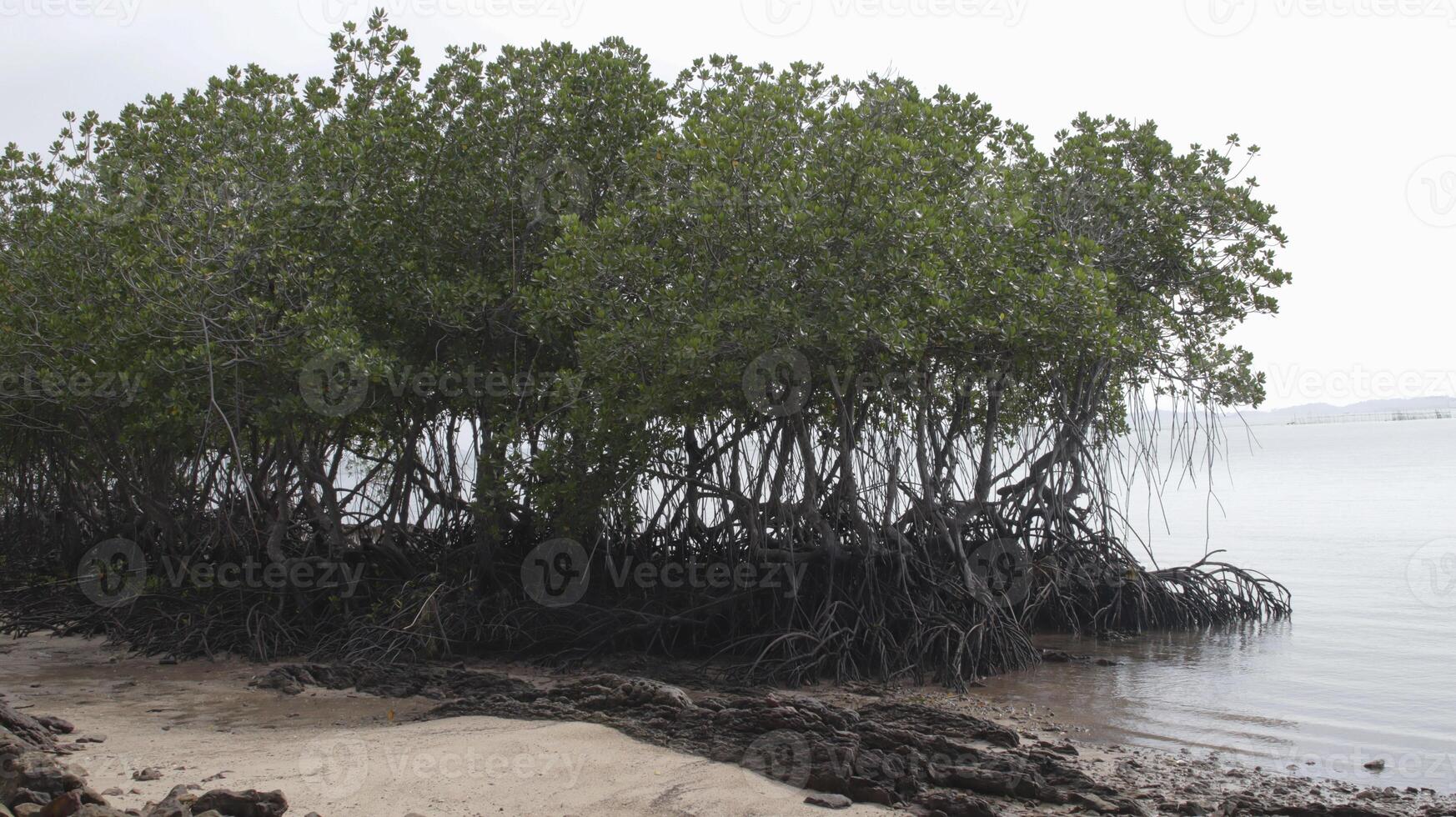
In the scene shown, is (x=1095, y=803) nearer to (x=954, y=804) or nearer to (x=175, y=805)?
(x=954, y=804)

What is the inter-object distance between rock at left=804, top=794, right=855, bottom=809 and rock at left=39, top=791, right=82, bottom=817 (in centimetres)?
276

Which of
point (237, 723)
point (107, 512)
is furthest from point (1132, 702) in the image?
point (107, 512)

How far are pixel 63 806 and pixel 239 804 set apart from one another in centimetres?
59

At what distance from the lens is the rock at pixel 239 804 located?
4.29 meters

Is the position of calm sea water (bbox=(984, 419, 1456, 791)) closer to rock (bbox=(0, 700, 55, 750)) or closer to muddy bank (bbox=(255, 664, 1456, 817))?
muddy bank (bbox=(255, 664, 1456, 817))

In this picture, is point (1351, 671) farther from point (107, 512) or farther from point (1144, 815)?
point (107, 512)

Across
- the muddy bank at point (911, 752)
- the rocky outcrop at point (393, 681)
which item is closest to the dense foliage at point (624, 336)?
the rocky outcrop at point (393, 681)

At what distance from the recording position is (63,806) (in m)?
4.13

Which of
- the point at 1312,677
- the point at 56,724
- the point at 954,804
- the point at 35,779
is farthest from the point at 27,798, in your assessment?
the point at 1312,677

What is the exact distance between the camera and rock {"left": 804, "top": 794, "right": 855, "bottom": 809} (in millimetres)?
4766

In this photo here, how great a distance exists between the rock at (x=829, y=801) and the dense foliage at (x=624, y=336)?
2.62 metres

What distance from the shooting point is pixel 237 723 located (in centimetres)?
625

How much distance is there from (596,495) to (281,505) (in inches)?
113

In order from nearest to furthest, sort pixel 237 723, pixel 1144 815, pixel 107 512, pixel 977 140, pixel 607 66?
pixel 1144 815 < pixel 237 723 < pixel 607 66 < pixel 977 140 < pixel 107 512
